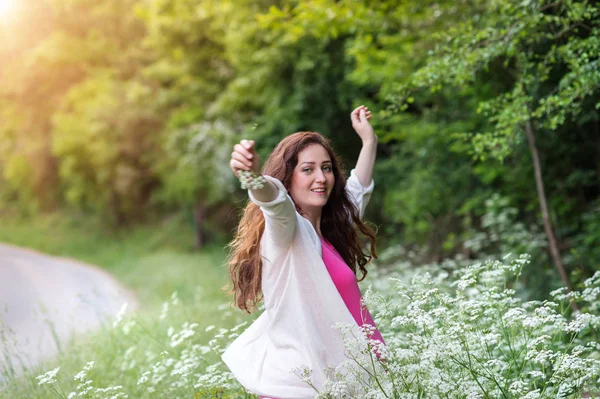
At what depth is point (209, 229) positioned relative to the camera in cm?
2192

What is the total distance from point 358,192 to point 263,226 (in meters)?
0.87

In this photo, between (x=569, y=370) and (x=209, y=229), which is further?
(x=209, y=229)

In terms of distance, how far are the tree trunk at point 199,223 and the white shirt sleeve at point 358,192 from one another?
17.3 m

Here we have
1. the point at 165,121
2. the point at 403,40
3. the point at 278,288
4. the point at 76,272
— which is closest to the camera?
the point at 278,288

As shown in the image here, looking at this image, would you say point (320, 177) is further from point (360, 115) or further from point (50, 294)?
point (50, 294)

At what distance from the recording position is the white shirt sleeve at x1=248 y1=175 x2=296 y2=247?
9.10ft

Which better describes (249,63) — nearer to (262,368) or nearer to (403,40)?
(403,40)

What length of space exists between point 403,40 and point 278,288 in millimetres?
6768

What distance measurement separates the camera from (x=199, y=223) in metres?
21.3

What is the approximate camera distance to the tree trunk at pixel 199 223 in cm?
2105

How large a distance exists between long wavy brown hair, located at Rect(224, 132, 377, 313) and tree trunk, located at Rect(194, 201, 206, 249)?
57.5 feet

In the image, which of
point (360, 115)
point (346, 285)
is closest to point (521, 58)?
point (360, 115)

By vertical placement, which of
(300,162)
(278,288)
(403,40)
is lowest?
(278,288)

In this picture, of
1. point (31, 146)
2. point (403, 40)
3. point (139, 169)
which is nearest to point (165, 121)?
point (139, 169)
